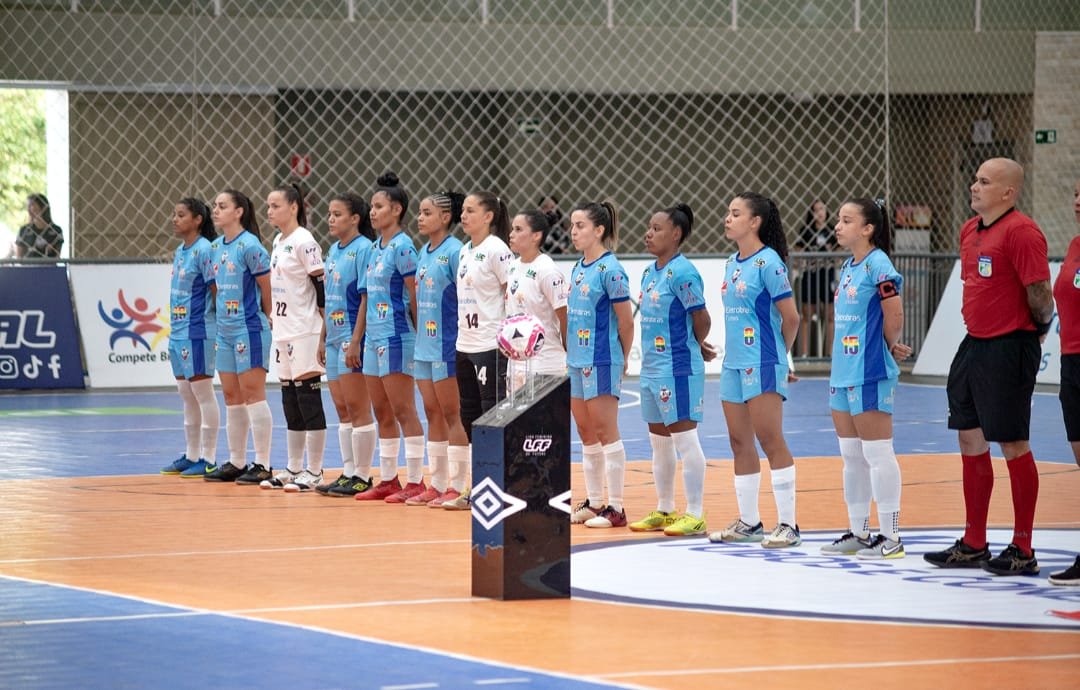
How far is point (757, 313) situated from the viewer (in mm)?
8203

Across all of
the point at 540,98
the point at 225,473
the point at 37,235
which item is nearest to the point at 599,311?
the point at 225,473

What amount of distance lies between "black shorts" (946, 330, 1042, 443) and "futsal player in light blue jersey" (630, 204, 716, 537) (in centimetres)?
165

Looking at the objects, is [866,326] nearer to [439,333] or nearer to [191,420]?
[439,333]

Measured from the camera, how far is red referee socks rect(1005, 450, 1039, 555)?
735cm

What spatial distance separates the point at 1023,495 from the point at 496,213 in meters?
3.70

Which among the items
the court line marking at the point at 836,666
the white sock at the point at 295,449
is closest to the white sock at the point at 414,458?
the white sock at the point at 295,449

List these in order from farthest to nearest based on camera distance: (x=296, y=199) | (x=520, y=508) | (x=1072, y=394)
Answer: (x=296, y=199)
(x=1072, y=394)
(x=520, y=508)

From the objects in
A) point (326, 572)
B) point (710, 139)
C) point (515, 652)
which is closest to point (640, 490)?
point (326, 572)

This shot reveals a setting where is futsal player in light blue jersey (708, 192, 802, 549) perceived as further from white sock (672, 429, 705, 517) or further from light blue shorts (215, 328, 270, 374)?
light blue shorts (215, 328, 270, 374)

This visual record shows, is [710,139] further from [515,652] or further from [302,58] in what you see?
[515,652]

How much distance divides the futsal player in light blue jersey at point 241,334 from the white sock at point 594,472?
105 inches

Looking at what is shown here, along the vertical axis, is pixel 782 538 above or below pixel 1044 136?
below

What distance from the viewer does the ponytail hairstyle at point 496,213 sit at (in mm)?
9672

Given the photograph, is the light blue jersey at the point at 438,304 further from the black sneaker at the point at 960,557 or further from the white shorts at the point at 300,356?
the black sneaker at the point at 960,557
